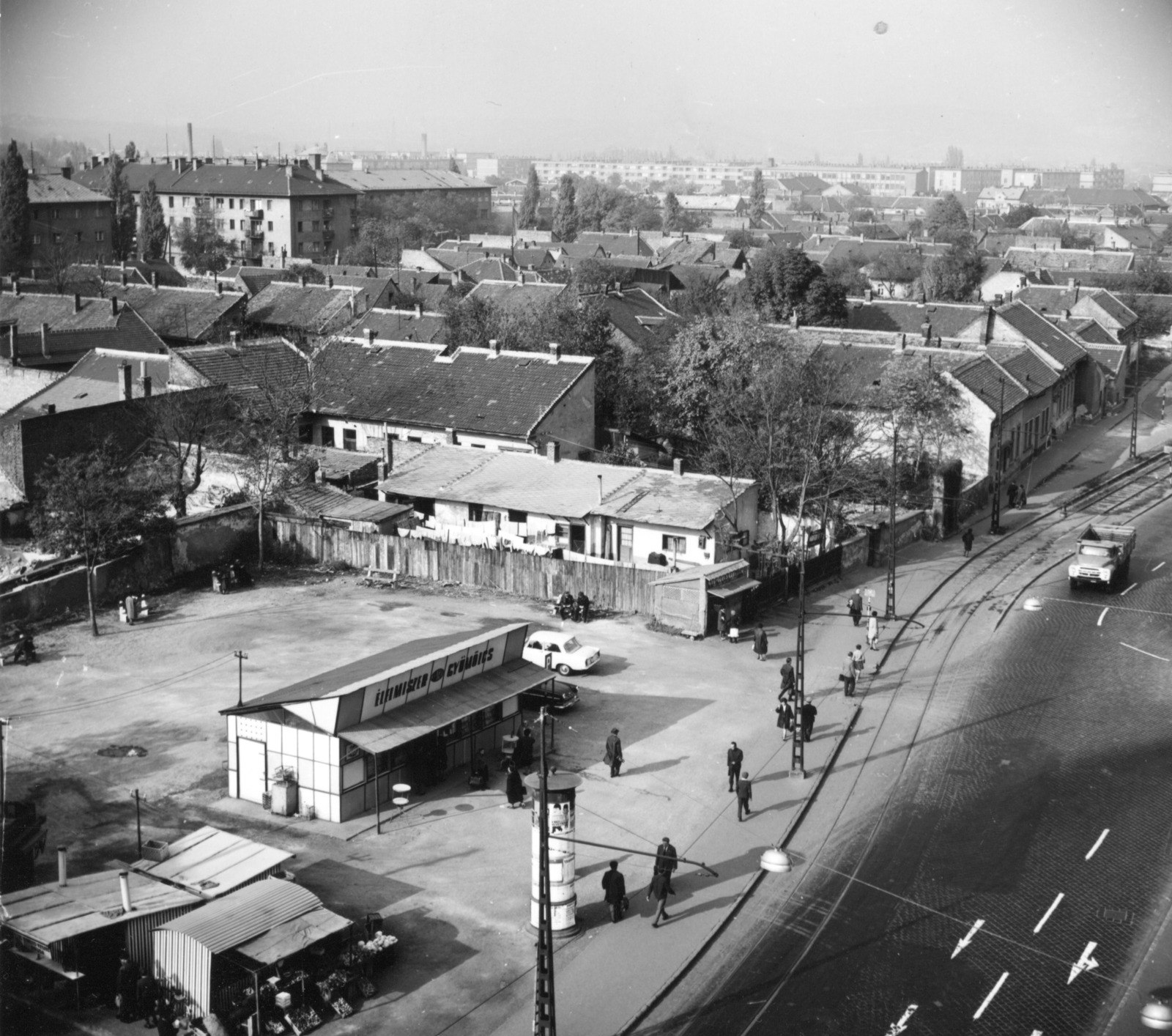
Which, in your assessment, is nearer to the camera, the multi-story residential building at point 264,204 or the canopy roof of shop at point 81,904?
the canopy roof of shop at point 81,904

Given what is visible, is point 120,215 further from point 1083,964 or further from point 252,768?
point 1083,964

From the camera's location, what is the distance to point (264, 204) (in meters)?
133

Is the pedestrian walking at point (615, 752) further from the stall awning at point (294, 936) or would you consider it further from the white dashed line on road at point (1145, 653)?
the white dashed line on road at point (1145, 653)

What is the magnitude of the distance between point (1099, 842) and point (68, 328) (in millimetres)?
55363

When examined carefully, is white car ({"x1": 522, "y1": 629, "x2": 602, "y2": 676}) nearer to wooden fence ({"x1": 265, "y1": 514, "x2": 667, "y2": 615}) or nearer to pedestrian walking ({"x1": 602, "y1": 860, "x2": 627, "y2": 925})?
wooden fence ({"x1": 265, "y1": 514, "x2": 667, "y2": 615})

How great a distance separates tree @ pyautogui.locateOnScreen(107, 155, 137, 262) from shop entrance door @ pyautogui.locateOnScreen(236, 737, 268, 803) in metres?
94.2

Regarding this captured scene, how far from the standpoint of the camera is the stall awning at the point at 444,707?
26000mm

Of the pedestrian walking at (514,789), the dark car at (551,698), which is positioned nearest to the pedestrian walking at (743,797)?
the pedestrian walking at (514,789)

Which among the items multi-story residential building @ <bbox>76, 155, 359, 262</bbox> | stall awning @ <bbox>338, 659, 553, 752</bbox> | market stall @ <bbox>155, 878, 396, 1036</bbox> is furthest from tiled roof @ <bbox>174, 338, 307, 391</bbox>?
multi-story residential building @ <bbox>76, 155, 359, 262</bbox>

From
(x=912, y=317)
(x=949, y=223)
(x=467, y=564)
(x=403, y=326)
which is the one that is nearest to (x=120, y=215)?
(x=403, y=326)

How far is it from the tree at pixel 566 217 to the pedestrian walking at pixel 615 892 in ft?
467

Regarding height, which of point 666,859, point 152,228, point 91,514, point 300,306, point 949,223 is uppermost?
point 949,223

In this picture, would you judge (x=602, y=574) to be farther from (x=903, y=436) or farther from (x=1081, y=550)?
(x=903, y=436)

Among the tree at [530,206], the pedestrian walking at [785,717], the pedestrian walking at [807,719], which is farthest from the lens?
the tree at [530,206]
